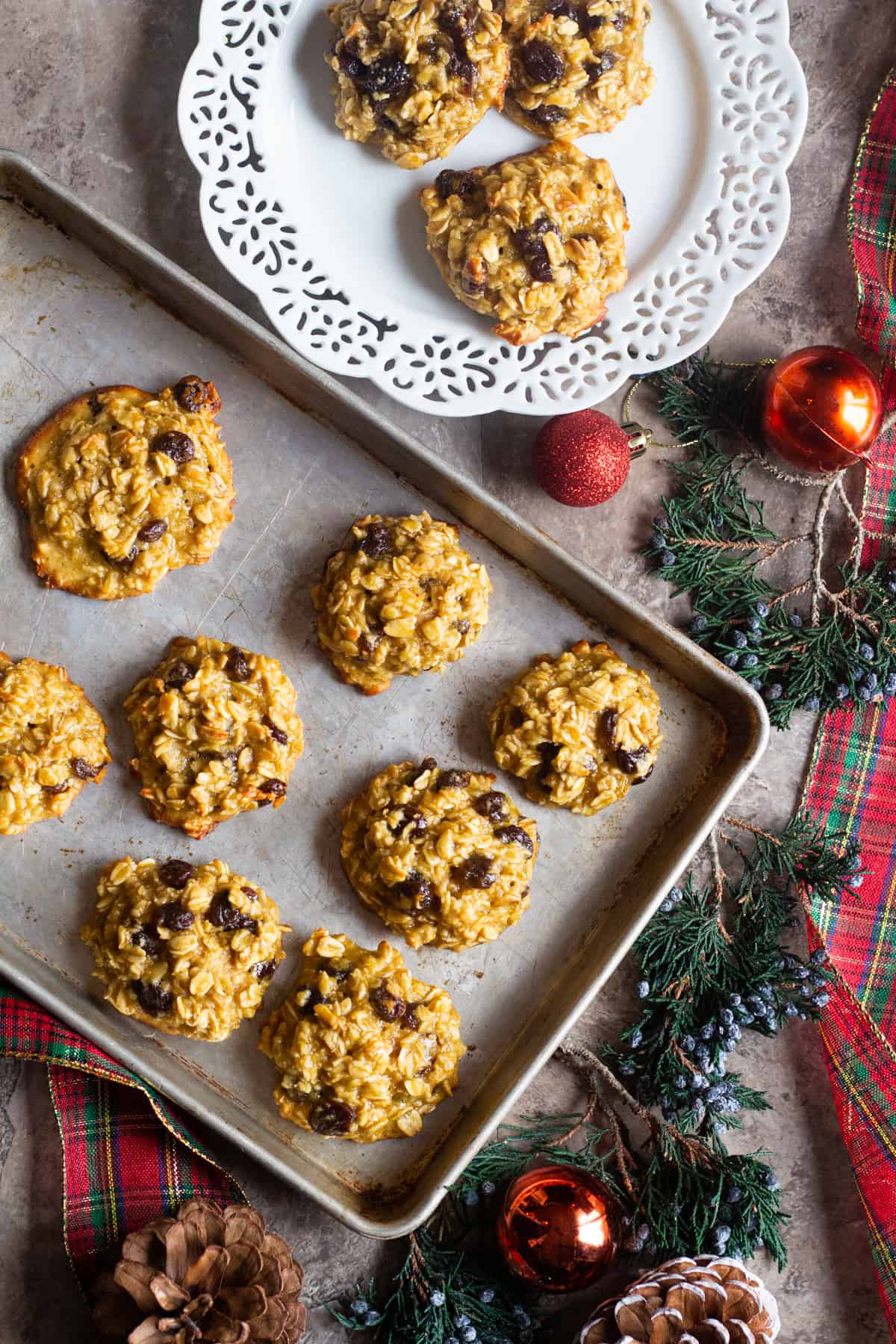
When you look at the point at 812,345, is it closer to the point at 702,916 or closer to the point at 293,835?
the point at 702,916

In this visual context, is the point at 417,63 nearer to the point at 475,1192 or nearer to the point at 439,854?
the point at 439,854

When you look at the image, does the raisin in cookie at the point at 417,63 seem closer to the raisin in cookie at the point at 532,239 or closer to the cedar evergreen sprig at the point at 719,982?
the raisin in cookie at the point at 532,239

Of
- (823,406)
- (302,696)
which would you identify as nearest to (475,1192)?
(302,696)

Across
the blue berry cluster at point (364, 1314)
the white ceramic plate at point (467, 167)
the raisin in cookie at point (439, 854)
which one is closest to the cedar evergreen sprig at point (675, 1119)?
the blue berry cluster at point (364, 1314)

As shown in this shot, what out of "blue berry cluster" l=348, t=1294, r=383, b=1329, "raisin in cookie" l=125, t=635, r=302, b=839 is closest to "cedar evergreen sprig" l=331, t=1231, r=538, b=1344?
"blue berry cluster" l=348, t=1294, r=383, b=1329

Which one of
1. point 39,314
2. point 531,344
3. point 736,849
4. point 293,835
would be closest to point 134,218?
point 39,314

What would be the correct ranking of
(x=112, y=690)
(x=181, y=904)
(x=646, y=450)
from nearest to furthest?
(x=181, y=904)
(x=112, y=690)
(x=646, y=450)
